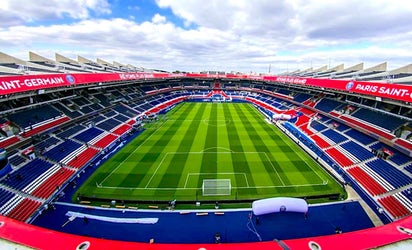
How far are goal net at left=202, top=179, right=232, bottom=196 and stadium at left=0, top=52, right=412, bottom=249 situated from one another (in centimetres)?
16

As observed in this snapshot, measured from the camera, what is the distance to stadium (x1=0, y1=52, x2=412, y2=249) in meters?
14.7

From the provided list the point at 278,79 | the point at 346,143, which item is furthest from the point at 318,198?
the point at 278,79

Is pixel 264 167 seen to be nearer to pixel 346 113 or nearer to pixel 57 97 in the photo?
pixel 346 113

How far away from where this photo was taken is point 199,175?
22281 mm

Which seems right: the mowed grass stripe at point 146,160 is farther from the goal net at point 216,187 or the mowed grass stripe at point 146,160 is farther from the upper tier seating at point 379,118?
the upper tier seating at point 379,118

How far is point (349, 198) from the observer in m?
18.7

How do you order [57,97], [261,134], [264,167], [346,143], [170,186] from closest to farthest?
[170,186]
[264,167]
[346,143]
[57,97]
[261,134]

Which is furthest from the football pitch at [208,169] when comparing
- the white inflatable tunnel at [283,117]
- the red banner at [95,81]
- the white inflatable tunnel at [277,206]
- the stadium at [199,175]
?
the red banner at [95,81]

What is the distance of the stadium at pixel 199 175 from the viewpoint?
14727mm

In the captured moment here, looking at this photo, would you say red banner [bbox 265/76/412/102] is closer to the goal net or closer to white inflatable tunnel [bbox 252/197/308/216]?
white inflatable tunnel [bbox 252/197/308/216]

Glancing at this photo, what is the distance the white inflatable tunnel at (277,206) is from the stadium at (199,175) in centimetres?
7

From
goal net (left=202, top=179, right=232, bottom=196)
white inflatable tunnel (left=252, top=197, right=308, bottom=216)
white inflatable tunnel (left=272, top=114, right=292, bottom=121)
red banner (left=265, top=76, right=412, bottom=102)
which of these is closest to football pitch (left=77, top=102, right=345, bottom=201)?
goal net (left=202, top=179, right=232, bottom=196)

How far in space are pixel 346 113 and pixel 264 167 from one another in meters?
18.3

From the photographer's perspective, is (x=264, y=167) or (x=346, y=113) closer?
(x=264, y=167)
